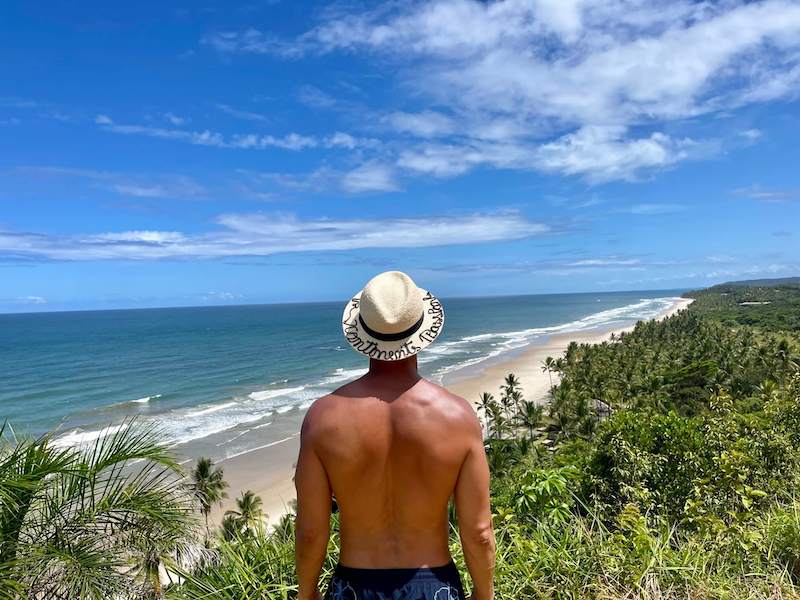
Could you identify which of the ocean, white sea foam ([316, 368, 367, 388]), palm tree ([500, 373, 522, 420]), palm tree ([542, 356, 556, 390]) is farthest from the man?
palm tree ([542, 356, 556, 390])

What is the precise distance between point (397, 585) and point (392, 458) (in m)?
0.50

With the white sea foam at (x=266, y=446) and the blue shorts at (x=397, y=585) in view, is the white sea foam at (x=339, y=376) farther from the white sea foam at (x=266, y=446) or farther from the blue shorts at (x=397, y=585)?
the blue shorts at (x=397, y=585)

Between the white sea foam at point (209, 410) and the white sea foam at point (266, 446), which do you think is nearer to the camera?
the white sea foam at point (266, 446)

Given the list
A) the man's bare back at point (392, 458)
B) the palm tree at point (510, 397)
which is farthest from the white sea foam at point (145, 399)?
the man's bare back at point (392, 458)

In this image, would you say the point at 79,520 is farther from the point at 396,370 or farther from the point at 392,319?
the point at 392,319

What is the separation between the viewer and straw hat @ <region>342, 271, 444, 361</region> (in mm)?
2088

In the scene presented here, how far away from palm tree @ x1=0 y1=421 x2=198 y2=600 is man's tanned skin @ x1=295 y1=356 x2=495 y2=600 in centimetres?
218

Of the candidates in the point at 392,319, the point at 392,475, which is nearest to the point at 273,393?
the point at 392,475

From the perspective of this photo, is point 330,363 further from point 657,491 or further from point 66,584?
point 66,584

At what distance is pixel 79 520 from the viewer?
374 centimetres

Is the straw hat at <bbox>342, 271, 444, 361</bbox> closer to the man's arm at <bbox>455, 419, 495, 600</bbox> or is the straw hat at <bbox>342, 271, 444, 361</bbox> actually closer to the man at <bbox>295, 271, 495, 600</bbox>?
the man at <bbox>295, 271, 495, 600</bbox>

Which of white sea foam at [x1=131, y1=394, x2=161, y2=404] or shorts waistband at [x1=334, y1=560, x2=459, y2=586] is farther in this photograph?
white sea foam at [x1=131, y1=394, x2=161, y2=404]

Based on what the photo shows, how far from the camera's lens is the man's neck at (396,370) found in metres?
2.14

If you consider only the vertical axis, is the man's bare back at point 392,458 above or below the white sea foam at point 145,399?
above
